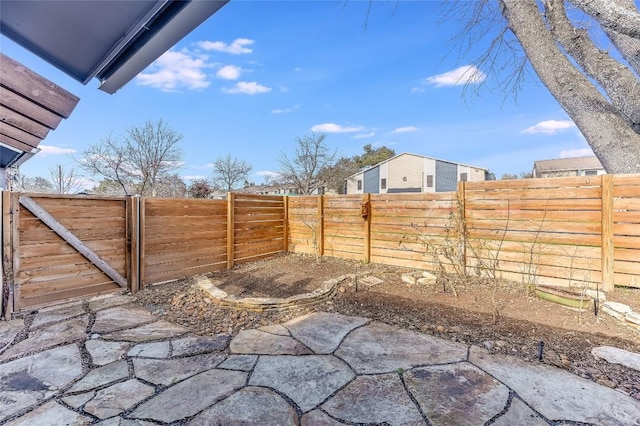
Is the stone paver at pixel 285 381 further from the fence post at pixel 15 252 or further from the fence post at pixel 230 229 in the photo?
the fence post at pixel 230 229

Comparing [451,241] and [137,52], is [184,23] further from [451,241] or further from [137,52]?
[451,241]

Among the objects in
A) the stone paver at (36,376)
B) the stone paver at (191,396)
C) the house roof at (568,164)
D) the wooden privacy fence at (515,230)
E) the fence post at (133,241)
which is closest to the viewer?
the stone paver at (191,396)

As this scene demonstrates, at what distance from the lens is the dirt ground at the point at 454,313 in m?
2.30

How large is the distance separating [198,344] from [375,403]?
5.46ft

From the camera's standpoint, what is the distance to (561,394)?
1773 mm

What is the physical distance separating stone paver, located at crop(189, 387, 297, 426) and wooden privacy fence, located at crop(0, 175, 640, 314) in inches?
124

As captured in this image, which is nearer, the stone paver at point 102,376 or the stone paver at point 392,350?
the stone paver at point 102,376

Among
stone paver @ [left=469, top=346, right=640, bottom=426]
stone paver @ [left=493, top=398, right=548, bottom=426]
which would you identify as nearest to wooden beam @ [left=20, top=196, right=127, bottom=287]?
stone paver @ [left=469, top=346, right=640, bottom=426]

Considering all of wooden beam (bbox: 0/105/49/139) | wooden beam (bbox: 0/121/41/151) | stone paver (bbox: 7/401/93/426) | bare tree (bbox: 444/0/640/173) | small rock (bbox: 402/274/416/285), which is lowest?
stone paver (bbox: 7/401/93/426)

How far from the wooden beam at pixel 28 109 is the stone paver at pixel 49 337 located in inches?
75.6

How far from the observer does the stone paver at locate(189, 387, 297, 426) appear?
158cm

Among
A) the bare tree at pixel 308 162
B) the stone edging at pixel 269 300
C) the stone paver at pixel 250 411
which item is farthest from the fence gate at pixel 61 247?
the bare tree at pixel 308 162

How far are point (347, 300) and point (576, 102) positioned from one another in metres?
4.20

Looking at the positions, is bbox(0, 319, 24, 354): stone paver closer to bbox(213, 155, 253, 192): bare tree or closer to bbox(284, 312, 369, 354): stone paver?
bbox(284, 312, 369, 354): stone paver
